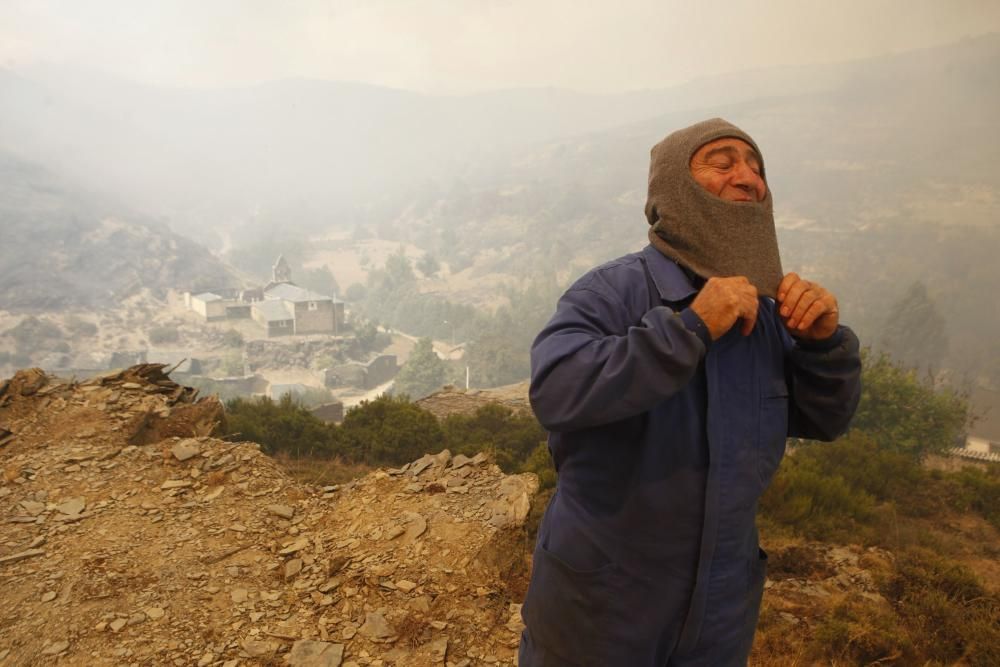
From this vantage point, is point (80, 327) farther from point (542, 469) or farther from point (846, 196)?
point (846, 196)

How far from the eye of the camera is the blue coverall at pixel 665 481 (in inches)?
58.9

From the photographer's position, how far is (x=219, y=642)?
3.71m

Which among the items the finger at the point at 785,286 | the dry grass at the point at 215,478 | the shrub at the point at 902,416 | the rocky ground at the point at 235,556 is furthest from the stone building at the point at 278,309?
the finger at the point at 785,286

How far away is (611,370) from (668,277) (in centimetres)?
43

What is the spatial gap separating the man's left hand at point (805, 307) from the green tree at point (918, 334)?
61.8m

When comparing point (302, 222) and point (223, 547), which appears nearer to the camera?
point (223, 547)

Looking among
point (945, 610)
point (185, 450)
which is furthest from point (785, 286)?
point (185, 450)

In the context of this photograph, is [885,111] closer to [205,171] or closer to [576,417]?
[576,417]

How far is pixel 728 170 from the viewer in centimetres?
165

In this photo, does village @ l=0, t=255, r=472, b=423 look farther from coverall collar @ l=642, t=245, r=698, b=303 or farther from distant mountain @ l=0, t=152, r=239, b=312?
coverall collar @ l=642, t=245, r=698, b=303

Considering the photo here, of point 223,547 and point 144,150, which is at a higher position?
point 144,150

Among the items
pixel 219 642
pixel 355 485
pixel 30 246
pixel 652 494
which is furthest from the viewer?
pixel 30 246

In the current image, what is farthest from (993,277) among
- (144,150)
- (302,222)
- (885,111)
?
(144,150)

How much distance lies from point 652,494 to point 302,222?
15517cm
